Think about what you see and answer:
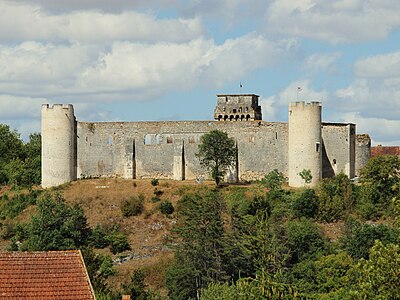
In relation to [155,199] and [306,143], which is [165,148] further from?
[306,143]

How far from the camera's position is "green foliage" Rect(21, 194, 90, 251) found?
1950 inches

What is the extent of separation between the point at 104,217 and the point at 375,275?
34711mm

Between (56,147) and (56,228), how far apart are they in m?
10.6

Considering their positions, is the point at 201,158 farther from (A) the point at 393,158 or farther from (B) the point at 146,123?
(A) the point at 393,158

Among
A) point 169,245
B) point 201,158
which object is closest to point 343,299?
point 169,245

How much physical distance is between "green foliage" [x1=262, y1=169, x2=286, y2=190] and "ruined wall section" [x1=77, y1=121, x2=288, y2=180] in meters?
A: 1.11

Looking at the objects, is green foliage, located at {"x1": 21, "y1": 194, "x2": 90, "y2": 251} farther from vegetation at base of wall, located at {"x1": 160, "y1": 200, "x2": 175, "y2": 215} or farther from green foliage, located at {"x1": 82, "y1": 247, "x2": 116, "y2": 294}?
vegetation at base of wall, located at {"x1": 160, "y1": 200, "x2": 175, "y2": 215}

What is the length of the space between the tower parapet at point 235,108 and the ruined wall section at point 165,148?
17.4 ft

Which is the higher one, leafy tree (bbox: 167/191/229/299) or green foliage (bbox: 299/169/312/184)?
green foliage (bbox: 299/169/312/184)

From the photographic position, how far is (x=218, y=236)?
46.5m

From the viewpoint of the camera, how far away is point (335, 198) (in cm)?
5412

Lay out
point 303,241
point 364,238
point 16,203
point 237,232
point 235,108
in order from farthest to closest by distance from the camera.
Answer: point 235,108
point 16,203
point 303,241
point 237,232
point 364,238

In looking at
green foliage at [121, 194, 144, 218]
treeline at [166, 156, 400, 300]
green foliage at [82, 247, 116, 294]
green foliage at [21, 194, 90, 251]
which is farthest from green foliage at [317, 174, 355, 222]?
green foliage at [21, 194, 90, 251]

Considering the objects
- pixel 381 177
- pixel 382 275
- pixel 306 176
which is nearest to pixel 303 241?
pixel 381 177
